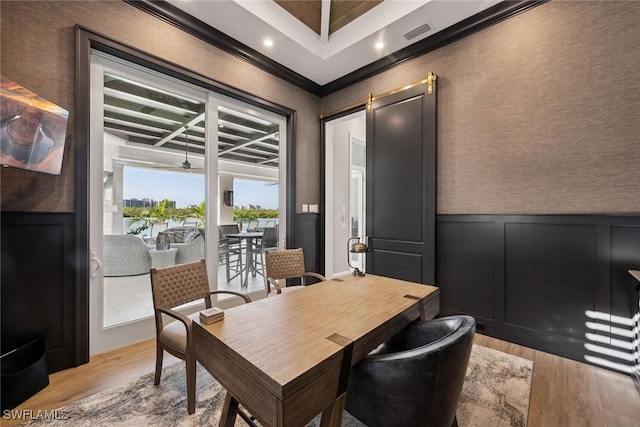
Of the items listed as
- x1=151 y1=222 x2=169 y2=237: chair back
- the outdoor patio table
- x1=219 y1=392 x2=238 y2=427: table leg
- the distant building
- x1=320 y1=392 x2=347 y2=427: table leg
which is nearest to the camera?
x1=320 y1=392 x2=347 y2=427: table leg

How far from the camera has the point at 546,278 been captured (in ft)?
7.73

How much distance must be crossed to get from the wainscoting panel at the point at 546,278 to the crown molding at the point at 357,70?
1.99 meters

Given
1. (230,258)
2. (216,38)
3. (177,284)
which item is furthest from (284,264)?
(216,38)

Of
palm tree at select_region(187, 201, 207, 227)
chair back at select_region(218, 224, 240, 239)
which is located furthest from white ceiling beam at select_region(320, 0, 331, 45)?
chair back at select_region(218, 224, 240, 239)

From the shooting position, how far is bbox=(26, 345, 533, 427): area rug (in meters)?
1.54

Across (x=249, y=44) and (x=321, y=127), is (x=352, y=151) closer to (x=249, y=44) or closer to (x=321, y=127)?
(x=321, y=127)

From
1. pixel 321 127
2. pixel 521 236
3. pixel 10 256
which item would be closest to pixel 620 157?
pixel 521 236

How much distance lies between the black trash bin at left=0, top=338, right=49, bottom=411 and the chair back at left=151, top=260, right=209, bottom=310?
92 centimetres

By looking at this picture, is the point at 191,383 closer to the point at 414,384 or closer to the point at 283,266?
the point at 414,384

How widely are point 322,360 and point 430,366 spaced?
16.0 inches

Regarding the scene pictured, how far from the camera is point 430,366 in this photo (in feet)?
3.18

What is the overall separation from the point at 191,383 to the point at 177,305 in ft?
1.85

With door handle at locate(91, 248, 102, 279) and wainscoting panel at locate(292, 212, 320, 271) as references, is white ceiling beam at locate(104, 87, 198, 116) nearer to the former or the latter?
door handle at locate(91, 248, 102, 279)

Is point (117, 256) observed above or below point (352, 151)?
below
